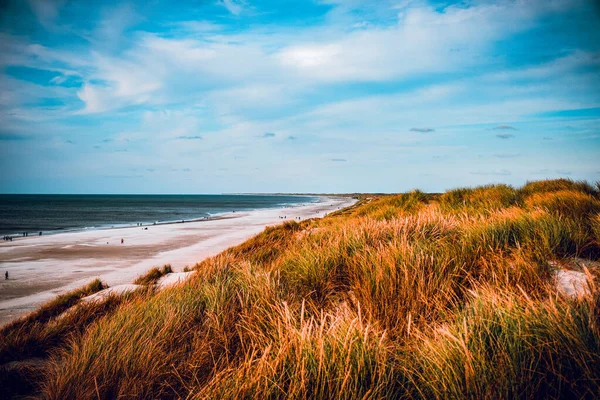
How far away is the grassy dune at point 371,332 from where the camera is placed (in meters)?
2.01

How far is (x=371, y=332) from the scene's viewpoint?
2797 mm

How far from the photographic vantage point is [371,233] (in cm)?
600

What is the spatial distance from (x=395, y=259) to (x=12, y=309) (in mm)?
11178

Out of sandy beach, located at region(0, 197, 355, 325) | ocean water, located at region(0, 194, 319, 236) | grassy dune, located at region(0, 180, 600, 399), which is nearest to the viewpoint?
grassy dune, located at region(0, 180, 600, 399)

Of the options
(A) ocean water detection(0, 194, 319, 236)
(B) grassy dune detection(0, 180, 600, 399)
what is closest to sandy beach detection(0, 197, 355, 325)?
(B) grassy dune detection(0, 180, 600, 399)

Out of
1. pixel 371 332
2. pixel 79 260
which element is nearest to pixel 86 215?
pixel 79 260

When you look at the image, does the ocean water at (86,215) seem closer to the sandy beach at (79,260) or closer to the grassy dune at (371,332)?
the sandy beach at (79,260)

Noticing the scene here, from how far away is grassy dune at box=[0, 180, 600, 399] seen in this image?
201cm

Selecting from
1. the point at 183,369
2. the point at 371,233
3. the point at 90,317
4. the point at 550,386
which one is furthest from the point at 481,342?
the point at 90,317

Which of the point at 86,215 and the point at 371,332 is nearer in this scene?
the point at 371,332

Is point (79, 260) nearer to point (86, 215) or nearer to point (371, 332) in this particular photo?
point (371, 332)

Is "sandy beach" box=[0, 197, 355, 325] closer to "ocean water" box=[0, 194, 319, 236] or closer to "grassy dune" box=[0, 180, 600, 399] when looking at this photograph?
"grassy dune" box=[0, 180, 600, 399]

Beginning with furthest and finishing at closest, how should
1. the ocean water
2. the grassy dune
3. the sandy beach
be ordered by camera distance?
the ocean water, the sandy beach, the grassy dune

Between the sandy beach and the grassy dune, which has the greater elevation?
the grassy dune
